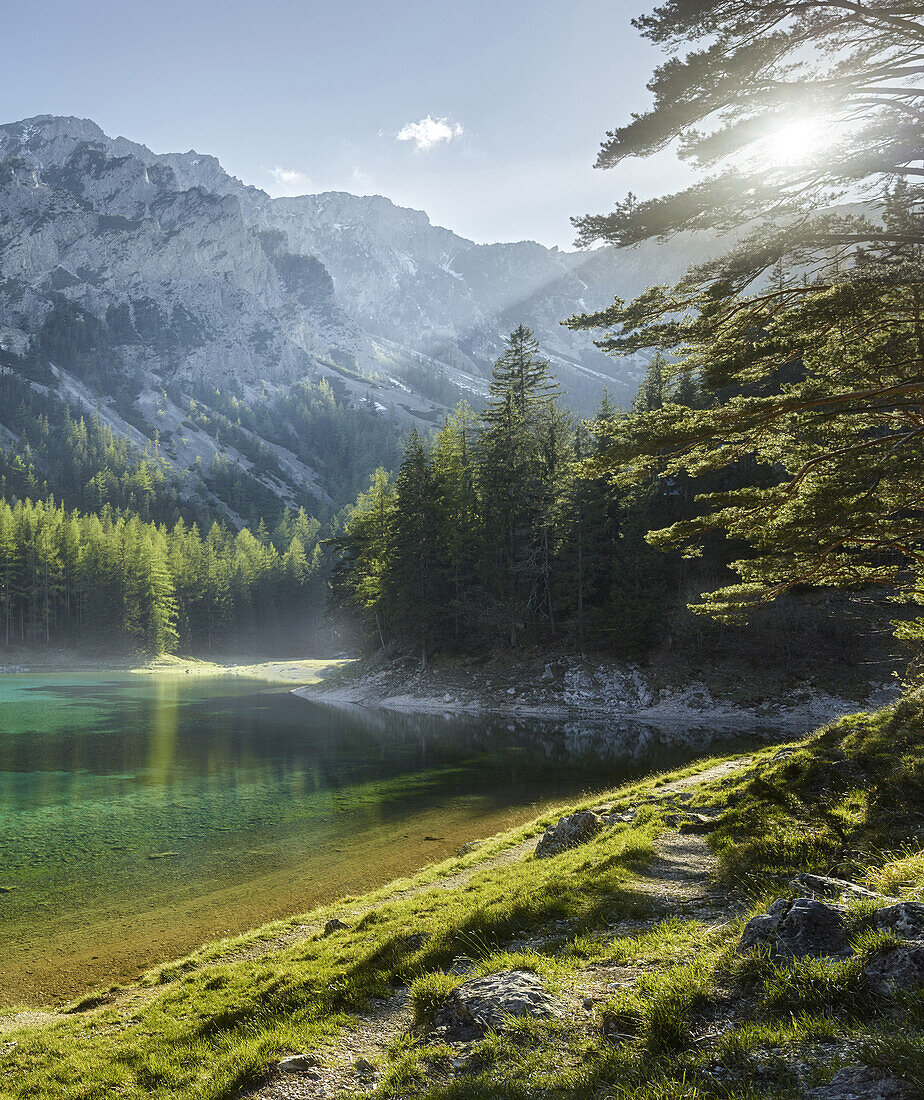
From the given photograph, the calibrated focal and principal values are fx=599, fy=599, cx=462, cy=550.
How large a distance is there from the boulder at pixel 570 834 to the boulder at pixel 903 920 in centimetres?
827

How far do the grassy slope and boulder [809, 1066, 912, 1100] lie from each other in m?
0.08

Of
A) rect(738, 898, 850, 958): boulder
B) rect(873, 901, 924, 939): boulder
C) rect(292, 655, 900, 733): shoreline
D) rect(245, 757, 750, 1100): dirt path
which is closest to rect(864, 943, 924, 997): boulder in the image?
rect(873, 901, 924, 939): boulder

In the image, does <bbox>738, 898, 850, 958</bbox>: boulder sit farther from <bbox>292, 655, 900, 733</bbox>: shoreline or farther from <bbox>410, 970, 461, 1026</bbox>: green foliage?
<bbox>292, 655, 900, 733</bbox>: shoreline

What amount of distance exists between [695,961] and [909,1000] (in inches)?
81.8

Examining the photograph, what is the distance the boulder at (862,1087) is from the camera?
306 centimetres

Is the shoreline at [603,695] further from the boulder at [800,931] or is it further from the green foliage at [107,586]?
the green foliage at [107,586]

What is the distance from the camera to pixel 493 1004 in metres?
5.65

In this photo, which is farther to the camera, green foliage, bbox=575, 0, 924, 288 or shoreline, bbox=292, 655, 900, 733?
shoreline, bbox=292, 655, 900, 733

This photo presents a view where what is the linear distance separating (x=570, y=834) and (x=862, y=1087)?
1007 cm

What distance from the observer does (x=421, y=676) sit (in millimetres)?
49844

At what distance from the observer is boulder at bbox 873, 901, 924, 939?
4320 millimetres

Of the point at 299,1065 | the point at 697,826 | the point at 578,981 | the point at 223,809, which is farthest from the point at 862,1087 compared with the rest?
the point at 223,809

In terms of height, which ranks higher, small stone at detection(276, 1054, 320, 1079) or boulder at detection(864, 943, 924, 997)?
boulder at detection(864, 943, 924, 997)

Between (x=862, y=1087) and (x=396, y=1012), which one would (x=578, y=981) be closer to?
(x=396, y=1012)
